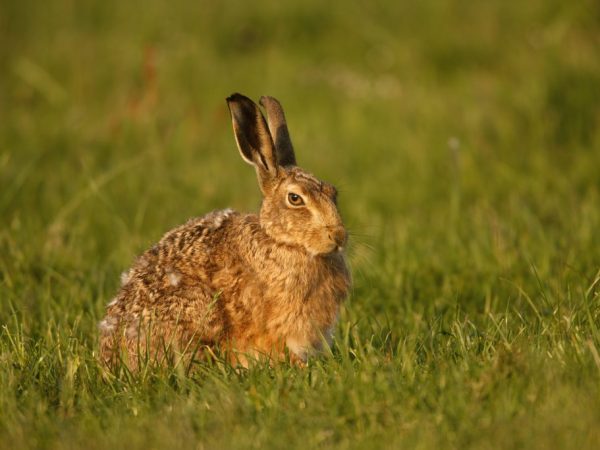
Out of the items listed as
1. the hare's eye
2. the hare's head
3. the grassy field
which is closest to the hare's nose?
the hare's head

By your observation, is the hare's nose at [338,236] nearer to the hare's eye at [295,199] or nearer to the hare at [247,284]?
the hare at [247,284]

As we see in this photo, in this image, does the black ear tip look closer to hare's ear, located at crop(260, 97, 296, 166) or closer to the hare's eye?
hare's ear, located at crop(260, 97, 296, 166)

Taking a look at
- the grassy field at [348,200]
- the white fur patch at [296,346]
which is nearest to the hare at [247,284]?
the white fur patch at [296,346]

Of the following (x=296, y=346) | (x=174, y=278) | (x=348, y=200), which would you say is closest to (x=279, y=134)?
(x=174, y=278)

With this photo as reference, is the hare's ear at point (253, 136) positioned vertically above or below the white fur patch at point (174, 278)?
above

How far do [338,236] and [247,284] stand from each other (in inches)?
19.7

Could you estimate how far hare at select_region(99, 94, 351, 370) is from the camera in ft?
15.3

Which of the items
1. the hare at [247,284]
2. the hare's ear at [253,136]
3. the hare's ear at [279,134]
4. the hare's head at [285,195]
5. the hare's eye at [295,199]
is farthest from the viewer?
the hare's ear at [279,134]

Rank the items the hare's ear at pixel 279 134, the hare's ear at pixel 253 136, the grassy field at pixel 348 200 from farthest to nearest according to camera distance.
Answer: the hare's ear at pixel 279 134
the hare's ear at pixel 253 136
the grassy field at pixel 348 200

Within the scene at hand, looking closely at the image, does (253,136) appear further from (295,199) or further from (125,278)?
(125,278)

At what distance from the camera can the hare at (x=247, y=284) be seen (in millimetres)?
4652

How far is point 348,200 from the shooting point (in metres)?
7.82

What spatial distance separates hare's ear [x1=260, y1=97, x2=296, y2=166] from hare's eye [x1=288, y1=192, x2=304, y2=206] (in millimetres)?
480

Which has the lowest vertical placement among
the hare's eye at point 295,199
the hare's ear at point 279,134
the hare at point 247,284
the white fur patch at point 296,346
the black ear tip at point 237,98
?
the white fur patch at point 296,346
